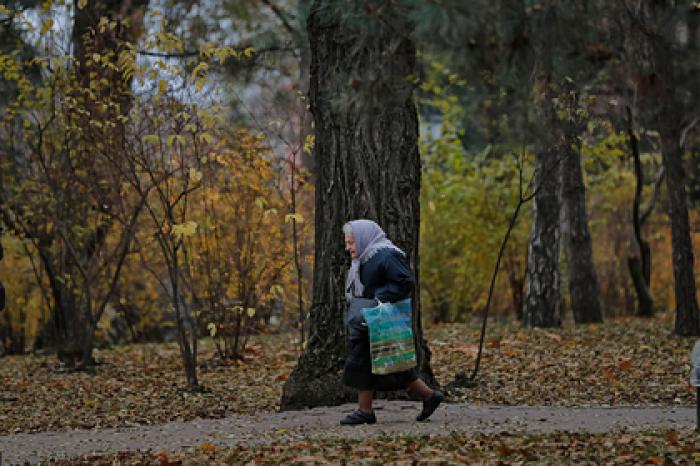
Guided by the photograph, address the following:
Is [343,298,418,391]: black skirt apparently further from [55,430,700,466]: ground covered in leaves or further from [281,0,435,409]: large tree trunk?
[281,0,435,409]: large tree trunk

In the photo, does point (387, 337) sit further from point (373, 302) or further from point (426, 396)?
point (426, 396)

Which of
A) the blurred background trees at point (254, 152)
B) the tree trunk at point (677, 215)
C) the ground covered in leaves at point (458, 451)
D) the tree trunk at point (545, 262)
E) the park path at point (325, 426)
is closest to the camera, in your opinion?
the ground covered in leaves at point (458, 451)

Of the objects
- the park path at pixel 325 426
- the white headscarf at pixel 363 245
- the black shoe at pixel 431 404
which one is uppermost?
the white headscarf at pixel 363 245

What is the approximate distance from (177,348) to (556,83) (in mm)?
9538

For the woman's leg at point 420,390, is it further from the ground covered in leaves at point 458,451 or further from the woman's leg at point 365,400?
the ground covered in leaves at point 458,451

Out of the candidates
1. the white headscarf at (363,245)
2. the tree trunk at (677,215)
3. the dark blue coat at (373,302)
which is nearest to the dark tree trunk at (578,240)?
the tree trunk at (677,215)

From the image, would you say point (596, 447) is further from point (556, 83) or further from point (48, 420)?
point (48, 420)

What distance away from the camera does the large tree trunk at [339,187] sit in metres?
9.74

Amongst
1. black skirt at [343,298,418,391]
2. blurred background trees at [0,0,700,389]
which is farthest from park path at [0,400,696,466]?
blurred background trees at [0,0,700,389]

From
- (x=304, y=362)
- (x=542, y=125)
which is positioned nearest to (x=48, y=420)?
(x=304, y=362)

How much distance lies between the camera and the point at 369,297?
8703mm

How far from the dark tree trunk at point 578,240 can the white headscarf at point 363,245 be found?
9.98m

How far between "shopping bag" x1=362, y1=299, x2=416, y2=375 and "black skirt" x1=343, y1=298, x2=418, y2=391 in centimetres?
12

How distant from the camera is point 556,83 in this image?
10.7 meters
